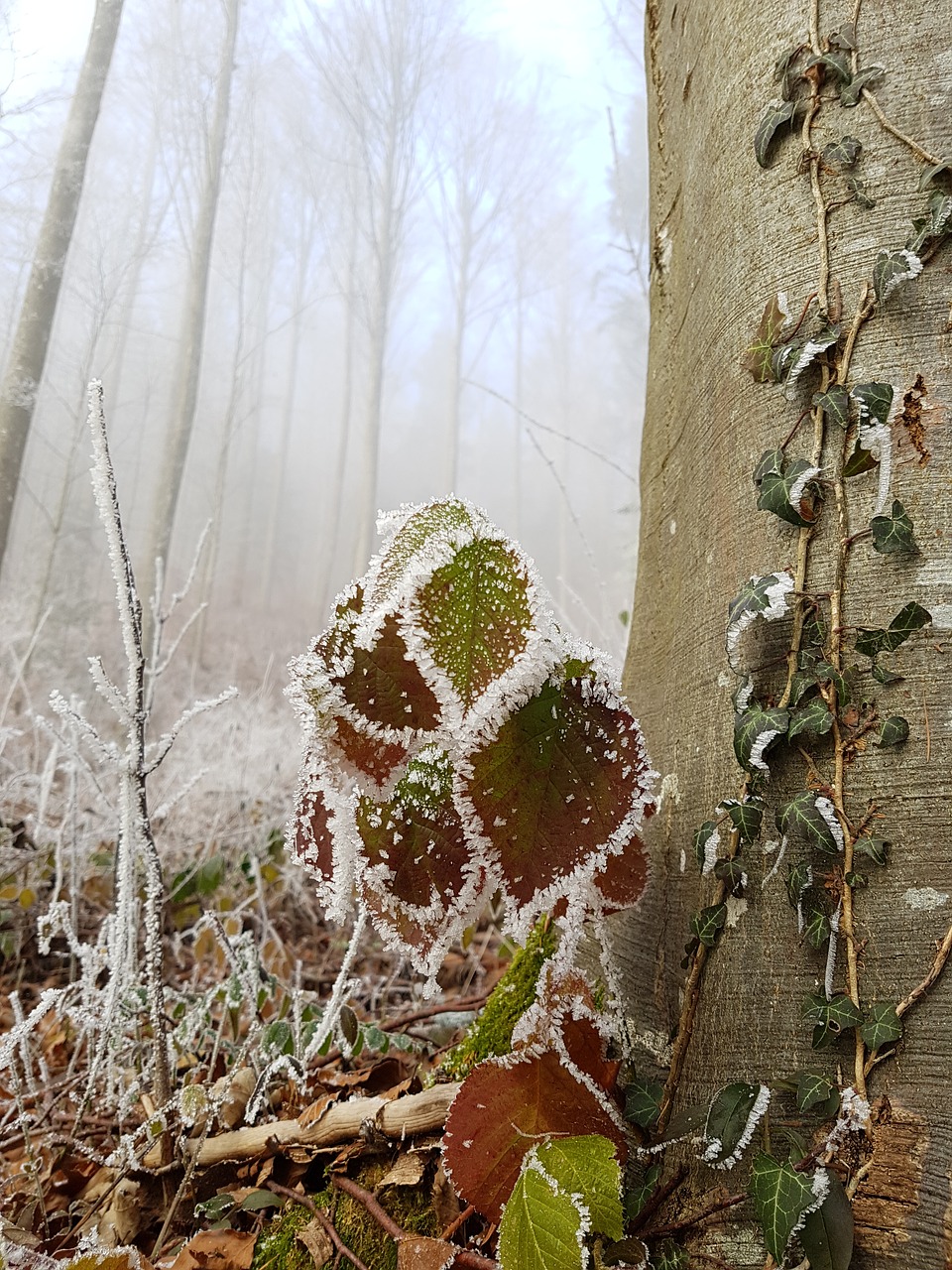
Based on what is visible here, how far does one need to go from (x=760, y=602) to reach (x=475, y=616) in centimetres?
25

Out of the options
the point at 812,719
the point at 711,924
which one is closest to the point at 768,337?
the point at 812,719

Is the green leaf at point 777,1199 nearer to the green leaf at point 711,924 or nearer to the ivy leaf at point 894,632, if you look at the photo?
the green leaf at point 711,924

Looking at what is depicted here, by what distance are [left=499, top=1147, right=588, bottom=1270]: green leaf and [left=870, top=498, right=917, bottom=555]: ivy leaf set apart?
474mm

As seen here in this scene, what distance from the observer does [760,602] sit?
21.3 inches

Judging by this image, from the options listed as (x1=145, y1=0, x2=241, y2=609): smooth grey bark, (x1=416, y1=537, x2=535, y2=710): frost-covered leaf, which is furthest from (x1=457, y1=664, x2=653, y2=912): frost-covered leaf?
(x1=145, y1=0, x2=241, y2=609): smooth grey bark

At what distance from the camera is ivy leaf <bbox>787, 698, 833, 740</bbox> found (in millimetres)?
504

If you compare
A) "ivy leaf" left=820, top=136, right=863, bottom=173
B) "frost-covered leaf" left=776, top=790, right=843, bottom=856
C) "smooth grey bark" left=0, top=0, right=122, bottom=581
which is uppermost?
"smooth grey bark" left=0, top=0, right=122, bottom=581

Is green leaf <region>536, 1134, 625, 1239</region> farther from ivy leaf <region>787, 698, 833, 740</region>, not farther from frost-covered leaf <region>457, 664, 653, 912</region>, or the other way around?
ivy leaf <region>787, 698, 833, 740</region>

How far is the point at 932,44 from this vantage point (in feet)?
1.89

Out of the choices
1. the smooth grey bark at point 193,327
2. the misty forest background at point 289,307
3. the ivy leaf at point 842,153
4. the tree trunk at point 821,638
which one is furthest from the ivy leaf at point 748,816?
the smooth grey bark at point 193,327

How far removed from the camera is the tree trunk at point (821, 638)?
472mm

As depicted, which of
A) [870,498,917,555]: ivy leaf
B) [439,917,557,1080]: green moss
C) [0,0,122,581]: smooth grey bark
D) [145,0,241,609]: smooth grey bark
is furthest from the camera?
[145,0,241,609]: smooth grey bark

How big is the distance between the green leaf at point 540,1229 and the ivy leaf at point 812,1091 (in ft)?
0.52

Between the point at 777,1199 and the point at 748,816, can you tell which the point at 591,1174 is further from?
the point at 748,816
